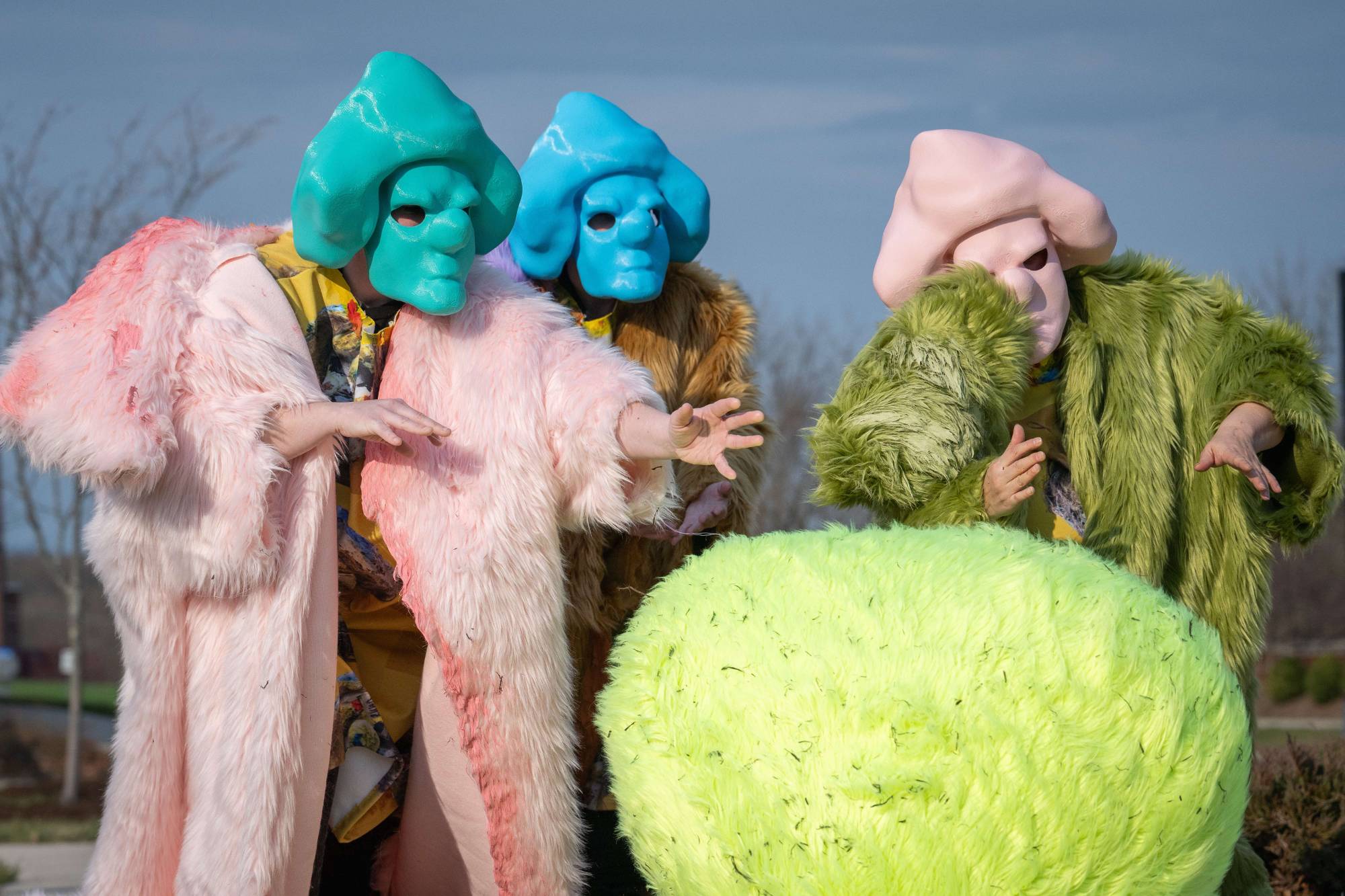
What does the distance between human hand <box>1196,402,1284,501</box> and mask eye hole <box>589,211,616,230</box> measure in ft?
5.83

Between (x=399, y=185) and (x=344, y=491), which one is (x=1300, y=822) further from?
(x=399, y=185)

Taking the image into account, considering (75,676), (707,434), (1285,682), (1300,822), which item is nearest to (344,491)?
(707,434)

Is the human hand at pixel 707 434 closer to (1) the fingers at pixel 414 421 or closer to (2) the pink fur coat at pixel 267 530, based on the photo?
(2) the pink fur coat at pixel 267 530

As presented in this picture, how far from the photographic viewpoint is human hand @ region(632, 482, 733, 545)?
3998 mm

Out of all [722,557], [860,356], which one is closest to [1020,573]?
[722,557]

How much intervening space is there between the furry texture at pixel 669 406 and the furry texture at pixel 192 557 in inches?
49.7

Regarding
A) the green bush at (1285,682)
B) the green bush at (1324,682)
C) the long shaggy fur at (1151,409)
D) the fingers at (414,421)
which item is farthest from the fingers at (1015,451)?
the green bush at (1324,682)

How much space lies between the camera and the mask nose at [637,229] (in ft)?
12.7

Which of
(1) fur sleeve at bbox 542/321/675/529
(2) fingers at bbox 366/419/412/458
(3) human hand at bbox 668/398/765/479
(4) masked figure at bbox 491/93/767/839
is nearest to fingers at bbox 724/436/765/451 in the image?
(3) human hand at bbox 668/398/765/479

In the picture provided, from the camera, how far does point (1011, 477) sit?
2.82 meters

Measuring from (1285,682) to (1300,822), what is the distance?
9.95 meters

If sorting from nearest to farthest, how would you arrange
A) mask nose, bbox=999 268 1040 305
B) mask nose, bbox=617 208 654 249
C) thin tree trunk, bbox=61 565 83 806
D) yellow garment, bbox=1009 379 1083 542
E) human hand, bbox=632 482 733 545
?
1. mask nose, bbox=999 268 1040 305
2. yellow garment, bbox=1009 379 1083 542
3. mask nose, bbox=617 208 654 249
4. human hand, bbox=632 482 733 545
5. thin tree trunk, bbox=61 565 83 806

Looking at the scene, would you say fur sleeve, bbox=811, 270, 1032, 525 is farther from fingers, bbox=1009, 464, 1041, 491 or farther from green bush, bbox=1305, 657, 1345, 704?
green bush, bbox=1305, 657, 1345, 704

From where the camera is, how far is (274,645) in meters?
2.77
